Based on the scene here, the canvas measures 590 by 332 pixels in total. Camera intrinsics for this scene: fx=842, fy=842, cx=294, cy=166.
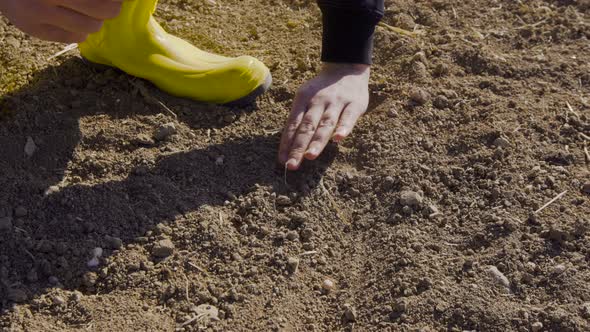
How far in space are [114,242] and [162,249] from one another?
11 centimetres

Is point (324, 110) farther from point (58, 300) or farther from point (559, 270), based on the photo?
point (58, 300)

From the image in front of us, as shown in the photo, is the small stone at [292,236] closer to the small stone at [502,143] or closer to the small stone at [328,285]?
the small stone at [328,285]

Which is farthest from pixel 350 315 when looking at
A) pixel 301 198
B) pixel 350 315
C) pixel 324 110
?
pixel 324 110

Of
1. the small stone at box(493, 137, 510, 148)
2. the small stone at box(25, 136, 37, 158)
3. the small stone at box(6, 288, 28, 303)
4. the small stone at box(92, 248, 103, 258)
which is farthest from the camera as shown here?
the small stone at box(493, 137, 510, 148)

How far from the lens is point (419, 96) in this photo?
2307mm

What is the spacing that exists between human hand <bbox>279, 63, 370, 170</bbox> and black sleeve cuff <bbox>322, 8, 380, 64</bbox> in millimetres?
26

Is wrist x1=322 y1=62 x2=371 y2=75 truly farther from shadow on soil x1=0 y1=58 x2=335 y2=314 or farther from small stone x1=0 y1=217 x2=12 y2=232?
small stone x1=0 y1=217 x2=12 y2=232

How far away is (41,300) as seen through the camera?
1.76m

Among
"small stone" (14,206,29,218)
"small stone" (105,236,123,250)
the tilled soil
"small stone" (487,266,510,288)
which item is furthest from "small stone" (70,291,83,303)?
"small stone" (487,266,510,288)

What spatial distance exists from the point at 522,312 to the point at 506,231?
23 cm

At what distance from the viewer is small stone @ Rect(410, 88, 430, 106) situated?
2.30 m

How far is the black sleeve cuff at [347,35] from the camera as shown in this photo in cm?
224

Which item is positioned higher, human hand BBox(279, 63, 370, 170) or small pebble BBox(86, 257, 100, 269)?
human hand BBox(279, 63, 370, 170)

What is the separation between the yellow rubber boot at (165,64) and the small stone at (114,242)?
53 centimetres
